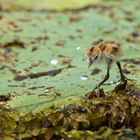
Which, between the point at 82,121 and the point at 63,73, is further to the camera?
the point at 63,73

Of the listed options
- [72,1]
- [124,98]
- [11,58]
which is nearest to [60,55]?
[11,58]

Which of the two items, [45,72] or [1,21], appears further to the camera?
[1,21]

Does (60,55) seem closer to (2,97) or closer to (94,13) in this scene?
(2,97)

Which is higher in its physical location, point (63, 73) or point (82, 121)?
point (63, 73)

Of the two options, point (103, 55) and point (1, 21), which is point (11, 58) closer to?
point (1, 21)

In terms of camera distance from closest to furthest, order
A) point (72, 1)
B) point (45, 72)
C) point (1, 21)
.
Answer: point (45, 72)
point (1, 21)
point (72, 1)

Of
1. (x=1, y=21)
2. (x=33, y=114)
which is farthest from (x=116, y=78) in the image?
(x=1, y=21)

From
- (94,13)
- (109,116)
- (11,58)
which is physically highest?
(94,13)

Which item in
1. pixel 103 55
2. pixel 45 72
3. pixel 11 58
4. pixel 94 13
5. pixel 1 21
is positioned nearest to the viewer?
pixel 103 55

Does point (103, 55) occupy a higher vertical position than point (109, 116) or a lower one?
higher
